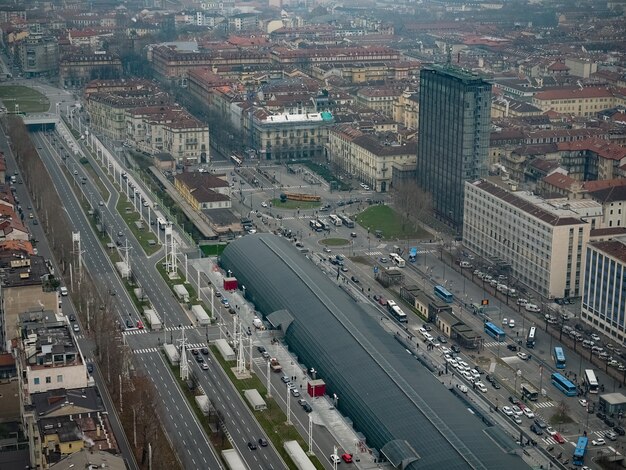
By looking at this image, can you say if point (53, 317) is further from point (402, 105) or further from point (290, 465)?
point (402, 105)

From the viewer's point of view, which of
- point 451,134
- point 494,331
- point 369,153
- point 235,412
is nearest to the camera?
point 235,412

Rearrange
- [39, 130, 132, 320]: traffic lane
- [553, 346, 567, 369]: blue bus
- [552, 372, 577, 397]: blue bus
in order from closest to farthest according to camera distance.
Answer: [552, 372, 577, 397]: blue bus < [553, 346, 567, 369]: blue bus < [39, 130, 132, 320]: traffic lane

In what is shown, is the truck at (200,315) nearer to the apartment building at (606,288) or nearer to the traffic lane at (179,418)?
the traffic lane at (179,418)

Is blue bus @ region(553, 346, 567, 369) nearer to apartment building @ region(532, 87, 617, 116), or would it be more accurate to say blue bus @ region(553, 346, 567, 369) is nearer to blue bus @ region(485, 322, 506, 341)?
blue bus @ region(485, 322, 506, 341)

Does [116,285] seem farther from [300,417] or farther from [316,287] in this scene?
[300,417]

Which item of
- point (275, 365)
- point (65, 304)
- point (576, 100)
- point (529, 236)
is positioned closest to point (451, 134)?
point (529, 236)

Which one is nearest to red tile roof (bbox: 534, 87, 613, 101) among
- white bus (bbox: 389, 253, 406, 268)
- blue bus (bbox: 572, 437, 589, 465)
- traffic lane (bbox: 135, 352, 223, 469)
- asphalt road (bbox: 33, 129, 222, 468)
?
white bus (bbox: 389, 253, 406, 268)
